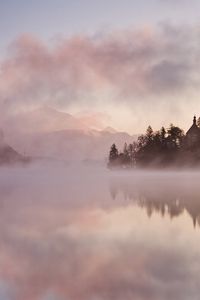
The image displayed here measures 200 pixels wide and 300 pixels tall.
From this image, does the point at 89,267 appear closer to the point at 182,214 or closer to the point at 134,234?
the point at 134,234

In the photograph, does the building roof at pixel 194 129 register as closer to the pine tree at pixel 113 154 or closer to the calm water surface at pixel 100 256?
the pine tree at pixel 113 154

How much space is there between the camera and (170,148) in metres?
121

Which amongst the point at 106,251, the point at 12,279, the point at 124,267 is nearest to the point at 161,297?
the point at 124,267

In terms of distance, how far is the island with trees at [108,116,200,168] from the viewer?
112412 millimetres

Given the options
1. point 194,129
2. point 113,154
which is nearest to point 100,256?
point 194,129

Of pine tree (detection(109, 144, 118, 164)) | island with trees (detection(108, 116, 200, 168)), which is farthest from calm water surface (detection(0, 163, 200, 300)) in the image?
pine tree (detection(109, 144, 118, 164))

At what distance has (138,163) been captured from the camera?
14400 centimetres

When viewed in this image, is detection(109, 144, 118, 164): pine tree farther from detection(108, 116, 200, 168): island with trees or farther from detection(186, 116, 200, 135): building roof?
detection(186, 116, 200, 135): building roof

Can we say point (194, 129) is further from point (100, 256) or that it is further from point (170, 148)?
point (100, 256)

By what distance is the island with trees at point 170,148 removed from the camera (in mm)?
112412

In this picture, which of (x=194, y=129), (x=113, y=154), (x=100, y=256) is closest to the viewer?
(x=100, y=256)

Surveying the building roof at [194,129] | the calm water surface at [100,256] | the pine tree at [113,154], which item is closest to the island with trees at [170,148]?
the building roof at [194,129]

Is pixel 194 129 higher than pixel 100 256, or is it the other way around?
pixel 194 129

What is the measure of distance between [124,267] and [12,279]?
302 cm
